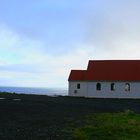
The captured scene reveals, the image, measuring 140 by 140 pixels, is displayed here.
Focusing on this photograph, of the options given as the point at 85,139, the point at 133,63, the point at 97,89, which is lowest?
the point at 85,139

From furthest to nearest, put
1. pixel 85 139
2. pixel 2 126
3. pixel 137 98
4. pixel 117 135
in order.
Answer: pixel 137 98, pixel 2 126, pixel 117 135, pixel 85 139

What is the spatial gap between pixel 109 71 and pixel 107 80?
2510 mm

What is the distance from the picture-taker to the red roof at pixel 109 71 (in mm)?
70062

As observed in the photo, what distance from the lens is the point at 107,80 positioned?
70.2 metres

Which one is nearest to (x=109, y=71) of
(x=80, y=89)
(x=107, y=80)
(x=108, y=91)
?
(x=107, y=80)

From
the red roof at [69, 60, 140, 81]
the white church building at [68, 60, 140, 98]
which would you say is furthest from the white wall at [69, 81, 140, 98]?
the red roof at [69, 60, 140, 81]

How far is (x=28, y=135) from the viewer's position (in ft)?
51.3

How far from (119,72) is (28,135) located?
56.7 metres

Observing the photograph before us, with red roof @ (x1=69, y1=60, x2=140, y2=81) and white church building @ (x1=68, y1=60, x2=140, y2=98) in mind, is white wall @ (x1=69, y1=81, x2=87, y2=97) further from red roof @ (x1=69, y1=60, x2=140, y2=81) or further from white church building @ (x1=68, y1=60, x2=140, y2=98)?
red roof @ (x1=69, y1=60, x2=140, y2=81)

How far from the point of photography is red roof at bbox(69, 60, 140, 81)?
7006 cm

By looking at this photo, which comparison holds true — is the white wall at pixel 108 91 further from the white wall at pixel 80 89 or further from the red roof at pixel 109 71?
the red roof at pixel 109 71

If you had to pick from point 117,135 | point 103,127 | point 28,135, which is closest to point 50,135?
point 28,135

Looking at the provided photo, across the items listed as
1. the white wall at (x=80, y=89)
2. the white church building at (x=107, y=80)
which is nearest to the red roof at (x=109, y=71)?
the white church building at (x=107, y=80)

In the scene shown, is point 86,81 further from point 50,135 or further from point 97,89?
point 50,135
